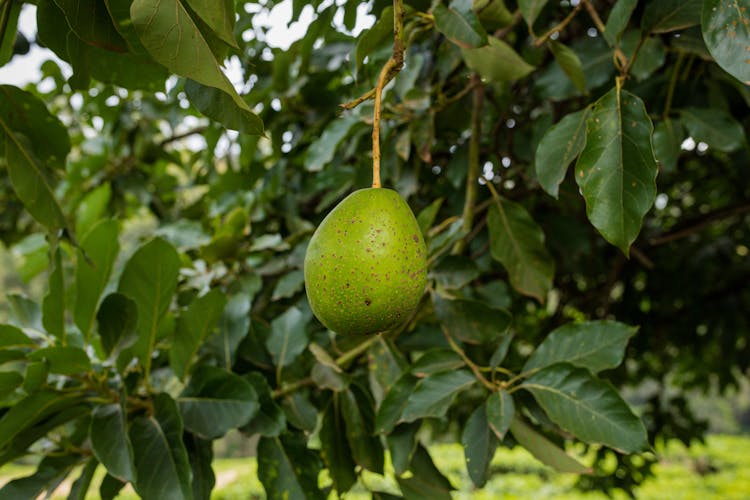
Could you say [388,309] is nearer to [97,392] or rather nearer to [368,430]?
[368,430]

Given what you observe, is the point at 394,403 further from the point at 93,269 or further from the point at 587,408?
the point at 93,269

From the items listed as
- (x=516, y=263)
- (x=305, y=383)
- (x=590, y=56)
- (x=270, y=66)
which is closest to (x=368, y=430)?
(x=305, y=383)

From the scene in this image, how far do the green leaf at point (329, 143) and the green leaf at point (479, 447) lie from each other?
64 cm

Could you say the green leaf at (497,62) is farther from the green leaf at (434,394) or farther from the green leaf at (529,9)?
the green leaf at (434,394)

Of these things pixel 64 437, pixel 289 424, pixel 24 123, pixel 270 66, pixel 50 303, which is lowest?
pixel 289 424

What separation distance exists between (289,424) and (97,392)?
1.20 feet

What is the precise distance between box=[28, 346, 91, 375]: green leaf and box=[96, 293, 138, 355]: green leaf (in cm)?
7

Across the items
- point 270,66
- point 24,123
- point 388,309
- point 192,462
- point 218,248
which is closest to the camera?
point 388,309

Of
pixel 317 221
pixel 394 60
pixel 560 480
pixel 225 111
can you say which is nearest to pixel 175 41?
pixel 225 111

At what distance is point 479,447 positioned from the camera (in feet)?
3.56

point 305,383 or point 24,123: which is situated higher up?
point 24,123

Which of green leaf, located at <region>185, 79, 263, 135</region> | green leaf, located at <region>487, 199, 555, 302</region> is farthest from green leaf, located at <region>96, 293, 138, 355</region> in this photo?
green leaf, located at <region>487, 199, 555, 302</region>

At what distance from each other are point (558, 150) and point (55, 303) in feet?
3.01

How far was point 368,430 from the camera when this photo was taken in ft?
4.07
